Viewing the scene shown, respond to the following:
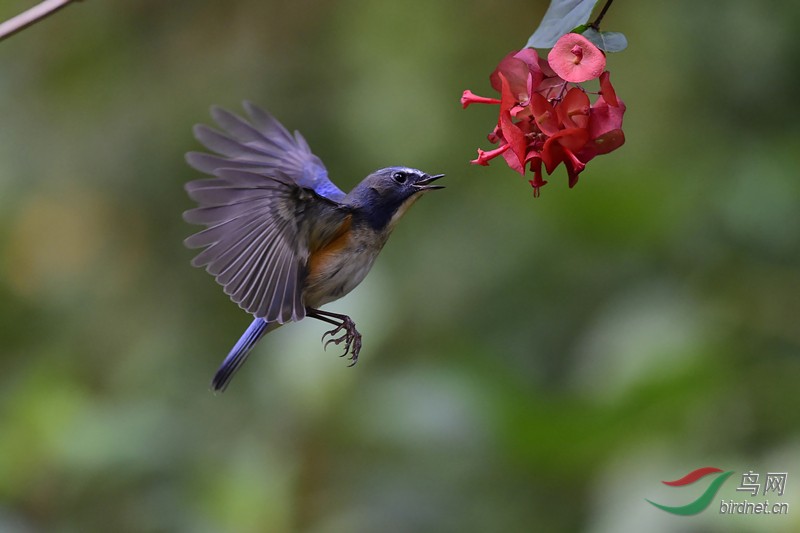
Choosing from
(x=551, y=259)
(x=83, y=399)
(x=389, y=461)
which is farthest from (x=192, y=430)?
(x=551, y=259)

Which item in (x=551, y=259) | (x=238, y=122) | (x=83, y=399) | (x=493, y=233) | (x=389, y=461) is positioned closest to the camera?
(x=238, y=122)

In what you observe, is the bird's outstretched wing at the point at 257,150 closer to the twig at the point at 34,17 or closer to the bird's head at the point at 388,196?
the bird's head at the point at 388,196

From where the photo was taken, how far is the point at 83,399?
3.51 meters

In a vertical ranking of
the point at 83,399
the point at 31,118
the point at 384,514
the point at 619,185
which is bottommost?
the point at 384,514

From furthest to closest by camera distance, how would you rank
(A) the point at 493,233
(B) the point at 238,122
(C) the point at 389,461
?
(A) the point at 493,233 < (C) the point at 389,461 < (B) the point at 238,122

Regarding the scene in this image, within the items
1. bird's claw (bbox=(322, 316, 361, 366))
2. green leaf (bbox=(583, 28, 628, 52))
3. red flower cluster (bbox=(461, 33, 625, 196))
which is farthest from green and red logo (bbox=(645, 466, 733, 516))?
green leaf (bbox=(583, 28, 628, 52))

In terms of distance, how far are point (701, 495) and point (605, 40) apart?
1.54 metres

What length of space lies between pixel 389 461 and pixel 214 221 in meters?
1.75

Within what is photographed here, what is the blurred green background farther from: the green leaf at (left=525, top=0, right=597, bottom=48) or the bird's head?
the green leaf at (left=525, top=0, right=597, bottom=48)

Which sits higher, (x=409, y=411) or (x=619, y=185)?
(x=619, y=185)

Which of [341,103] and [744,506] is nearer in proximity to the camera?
[744,506]

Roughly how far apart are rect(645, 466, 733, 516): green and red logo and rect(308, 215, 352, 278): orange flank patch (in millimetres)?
1094

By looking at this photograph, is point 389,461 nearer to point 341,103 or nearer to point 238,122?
point 238,122

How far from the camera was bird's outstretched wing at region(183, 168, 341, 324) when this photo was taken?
2268 millimetres
